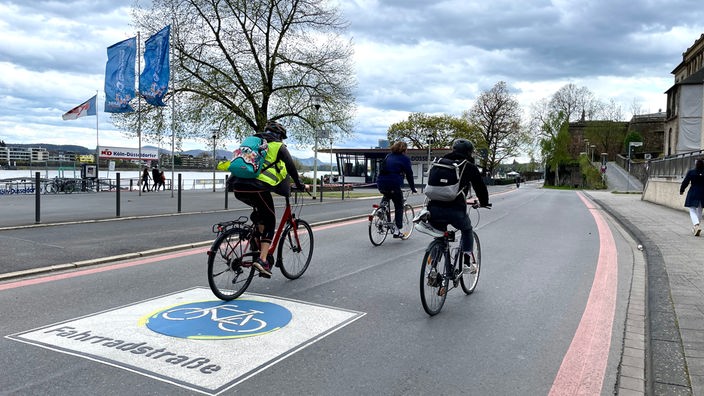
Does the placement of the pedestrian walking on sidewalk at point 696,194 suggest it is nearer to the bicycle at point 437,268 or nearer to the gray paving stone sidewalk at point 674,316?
the gray paving stone sidewalk at point 674,316

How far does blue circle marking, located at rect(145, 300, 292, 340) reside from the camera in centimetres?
416

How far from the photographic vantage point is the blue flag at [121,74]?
77.2ft

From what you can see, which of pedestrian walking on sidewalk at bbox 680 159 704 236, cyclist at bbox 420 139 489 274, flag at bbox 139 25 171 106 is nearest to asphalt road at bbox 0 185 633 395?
cyclist at bbox 420 139 489 274

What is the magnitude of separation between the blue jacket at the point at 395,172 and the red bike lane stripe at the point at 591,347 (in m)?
3.59

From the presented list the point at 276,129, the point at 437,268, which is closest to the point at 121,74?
the point at 276,129

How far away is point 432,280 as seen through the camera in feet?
15.8

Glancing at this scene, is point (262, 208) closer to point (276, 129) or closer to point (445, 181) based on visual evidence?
point (276, 129)

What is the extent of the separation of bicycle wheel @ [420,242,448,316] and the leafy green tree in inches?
2599

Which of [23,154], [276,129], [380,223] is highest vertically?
[23,154]

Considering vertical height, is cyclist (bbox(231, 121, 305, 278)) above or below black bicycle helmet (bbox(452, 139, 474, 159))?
below

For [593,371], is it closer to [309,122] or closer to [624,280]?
[624,280]

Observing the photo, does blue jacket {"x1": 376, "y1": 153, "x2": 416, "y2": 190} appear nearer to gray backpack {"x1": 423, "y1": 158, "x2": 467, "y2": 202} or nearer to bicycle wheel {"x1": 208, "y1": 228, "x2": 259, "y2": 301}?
gray backpack {"x1": 423, "y1": 158, "x2": 467, "y2": 202}

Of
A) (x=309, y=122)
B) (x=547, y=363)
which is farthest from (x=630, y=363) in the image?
(x=309, y=122)

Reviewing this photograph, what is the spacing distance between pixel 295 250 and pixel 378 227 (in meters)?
3.24
